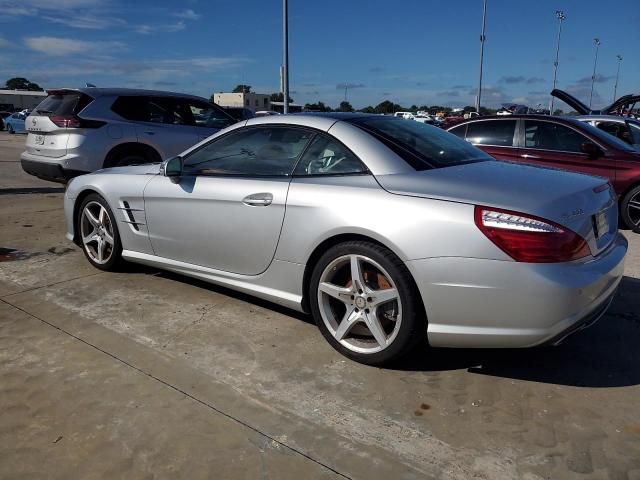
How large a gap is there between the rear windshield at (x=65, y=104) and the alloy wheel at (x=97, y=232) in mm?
2941

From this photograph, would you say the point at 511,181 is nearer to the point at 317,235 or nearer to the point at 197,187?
the point at 317,235

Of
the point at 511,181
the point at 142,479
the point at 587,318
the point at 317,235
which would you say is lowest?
the point at 142,479

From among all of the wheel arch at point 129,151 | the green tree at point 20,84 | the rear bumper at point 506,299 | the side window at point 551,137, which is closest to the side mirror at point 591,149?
the side window at point 551,137

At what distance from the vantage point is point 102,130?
7.32 metres

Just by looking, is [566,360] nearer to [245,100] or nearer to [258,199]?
[258,199]

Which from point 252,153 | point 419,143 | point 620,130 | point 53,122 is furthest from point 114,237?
point 620,130

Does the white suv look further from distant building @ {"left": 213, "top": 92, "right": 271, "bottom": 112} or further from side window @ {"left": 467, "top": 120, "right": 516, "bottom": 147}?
distant building @ {"left": 213, "top": 92, "right": 271, "bottom": 112}

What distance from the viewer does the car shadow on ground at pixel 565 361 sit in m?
3.09

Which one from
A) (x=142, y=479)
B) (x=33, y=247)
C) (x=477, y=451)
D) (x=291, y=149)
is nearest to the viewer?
(x=142, y=479)

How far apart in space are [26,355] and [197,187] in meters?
1.53

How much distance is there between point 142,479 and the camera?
224 centimetres

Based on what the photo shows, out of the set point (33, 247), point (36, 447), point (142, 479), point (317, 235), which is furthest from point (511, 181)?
point (33, 247)

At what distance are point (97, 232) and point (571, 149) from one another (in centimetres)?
608

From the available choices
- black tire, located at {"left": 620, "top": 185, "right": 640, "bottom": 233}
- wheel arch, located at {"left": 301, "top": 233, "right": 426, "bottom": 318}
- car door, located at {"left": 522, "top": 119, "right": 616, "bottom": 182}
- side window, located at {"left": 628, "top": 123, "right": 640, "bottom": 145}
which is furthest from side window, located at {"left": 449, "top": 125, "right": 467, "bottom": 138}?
wheel arch, located at {"left": 301, "top": 233, "right": 426, "bottom": 318}
